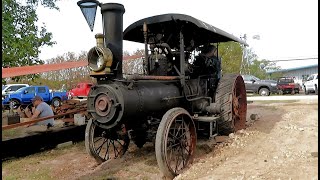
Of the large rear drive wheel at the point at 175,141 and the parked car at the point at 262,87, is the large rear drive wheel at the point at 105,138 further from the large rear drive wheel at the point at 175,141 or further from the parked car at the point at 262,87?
the parked car at the point at 262,87

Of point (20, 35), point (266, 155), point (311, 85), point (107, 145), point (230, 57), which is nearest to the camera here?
point (266, 155)

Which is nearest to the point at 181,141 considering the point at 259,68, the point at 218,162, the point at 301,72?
the point at 218,162

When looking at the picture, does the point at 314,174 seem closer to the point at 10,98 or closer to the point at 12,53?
the point at 12,53

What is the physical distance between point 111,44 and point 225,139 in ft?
9.82

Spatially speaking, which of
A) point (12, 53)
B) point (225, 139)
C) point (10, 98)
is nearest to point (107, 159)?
point (225, 139)

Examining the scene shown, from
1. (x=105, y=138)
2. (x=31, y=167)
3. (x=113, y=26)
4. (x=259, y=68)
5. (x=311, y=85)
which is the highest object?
(x=259, y=68)

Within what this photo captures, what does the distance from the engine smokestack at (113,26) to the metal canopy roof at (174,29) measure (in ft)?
4.46

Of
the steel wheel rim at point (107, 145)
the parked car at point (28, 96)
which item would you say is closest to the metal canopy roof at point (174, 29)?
the steel wheel rim at point (107, 145)

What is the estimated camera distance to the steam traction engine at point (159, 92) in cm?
424

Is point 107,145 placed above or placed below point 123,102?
below

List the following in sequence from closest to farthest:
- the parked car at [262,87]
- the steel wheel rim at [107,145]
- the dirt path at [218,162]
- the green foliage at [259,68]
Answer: the dirt path at [218,162], the steel wheel rim at [107,145], the parked car at [262,87], the green foliage at [259,68]

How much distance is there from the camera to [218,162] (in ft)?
15.7

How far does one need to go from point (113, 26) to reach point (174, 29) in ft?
6.40

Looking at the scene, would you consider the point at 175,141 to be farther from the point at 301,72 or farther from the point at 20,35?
the point at 301,72
